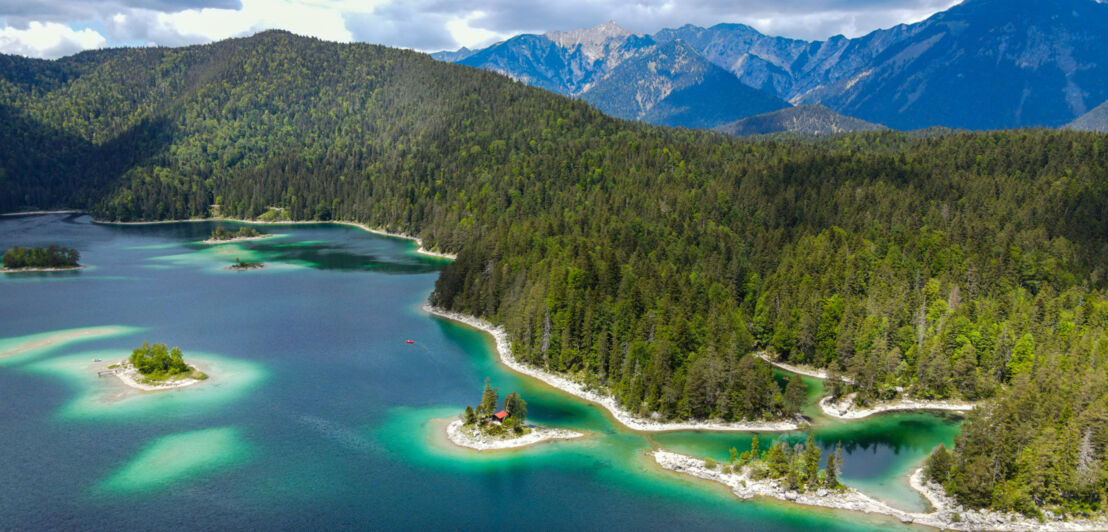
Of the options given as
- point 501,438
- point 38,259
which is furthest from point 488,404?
point 38,259

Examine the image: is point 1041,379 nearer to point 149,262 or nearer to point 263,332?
point 263,332

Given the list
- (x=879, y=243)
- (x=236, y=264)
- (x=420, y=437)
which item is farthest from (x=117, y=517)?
(x=236, y=264)

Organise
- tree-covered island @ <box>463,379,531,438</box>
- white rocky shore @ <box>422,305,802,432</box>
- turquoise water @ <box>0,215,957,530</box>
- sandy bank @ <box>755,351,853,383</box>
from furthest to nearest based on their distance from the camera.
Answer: sandy bank @ <box>755,351,853,383</box>
white rocky shore @ <box>422,305,802,432</box>
tree-covered island @ <box>463,379,531,438</box>
turquoise water @ <box>0,215,957,530</box>

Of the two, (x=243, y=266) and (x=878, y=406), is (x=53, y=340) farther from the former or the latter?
(x=878, y=406)

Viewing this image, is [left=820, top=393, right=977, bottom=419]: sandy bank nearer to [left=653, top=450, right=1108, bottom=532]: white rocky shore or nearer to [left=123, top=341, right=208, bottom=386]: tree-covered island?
[left=653, top=450, right=1108, bottom=532]: white rocky shore

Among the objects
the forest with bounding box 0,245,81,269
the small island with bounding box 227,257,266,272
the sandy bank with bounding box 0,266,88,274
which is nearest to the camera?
the sandy bank with bounding box 0,266,88,274

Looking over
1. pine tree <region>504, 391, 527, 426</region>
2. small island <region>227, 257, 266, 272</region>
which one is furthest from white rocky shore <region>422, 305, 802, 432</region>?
small island <region>227, 257, 266, 272</region>
